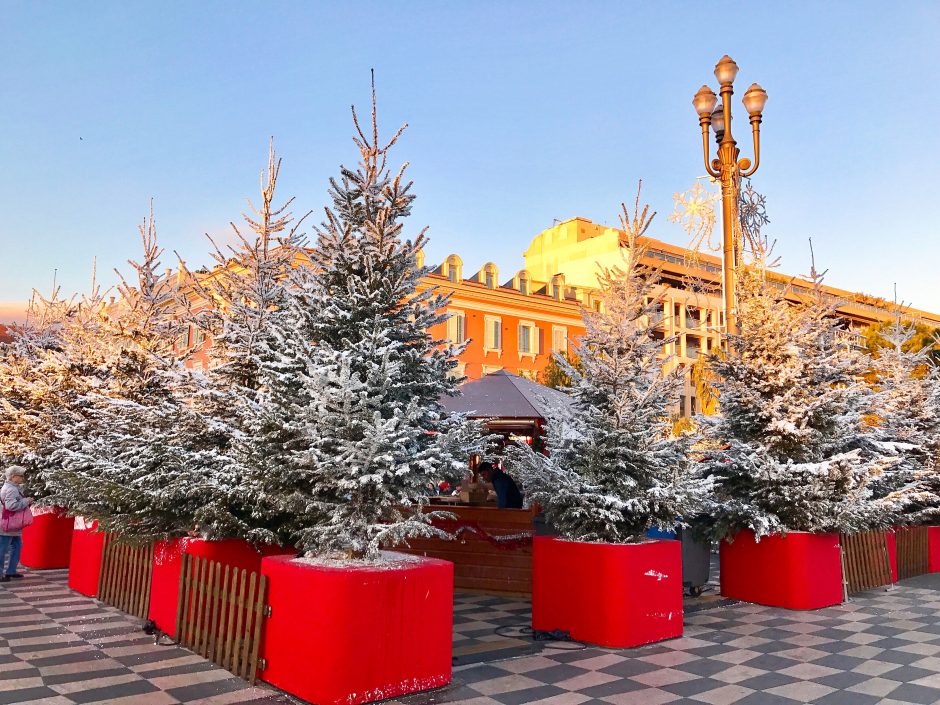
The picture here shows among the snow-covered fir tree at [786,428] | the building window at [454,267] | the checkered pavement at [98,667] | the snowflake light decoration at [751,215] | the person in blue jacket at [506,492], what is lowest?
the checkered pavement at [98,667]

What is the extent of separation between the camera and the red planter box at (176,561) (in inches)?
292

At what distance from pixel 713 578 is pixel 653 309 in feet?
20.8

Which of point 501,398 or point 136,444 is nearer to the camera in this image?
point 136,444

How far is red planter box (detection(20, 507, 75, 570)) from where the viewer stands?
1251 centimetres

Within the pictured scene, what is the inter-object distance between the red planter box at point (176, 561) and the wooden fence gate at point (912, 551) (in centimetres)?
1168

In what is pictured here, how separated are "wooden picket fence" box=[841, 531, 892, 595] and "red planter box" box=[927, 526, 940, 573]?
2.68m

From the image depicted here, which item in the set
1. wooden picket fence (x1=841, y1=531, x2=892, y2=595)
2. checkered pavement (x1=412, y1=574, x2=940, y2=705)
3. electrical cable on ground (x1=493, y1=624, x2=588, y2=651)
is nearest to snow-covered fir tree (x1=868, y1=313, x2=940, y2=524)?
wooden picket fence (x1=841, y1=531, x2=892, y2=595)

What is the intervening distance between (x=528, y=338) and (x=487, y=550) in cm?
3173

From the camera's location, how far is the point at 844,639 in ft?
26.5

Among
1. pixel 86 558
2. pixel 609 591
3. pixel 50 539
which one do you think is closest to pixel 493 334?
pixel 50 539

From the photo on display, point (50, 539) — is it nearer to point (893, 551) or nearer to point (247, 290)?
point (247, 290)

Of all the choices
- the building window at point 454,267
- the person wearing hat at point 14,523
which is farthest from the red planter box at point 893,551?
the building window at point 454,267

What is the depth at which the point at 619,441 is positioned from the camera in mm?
8062

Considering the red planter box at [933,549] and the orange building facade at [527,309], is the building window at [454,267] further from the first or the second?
the red planter box at [933,549]
